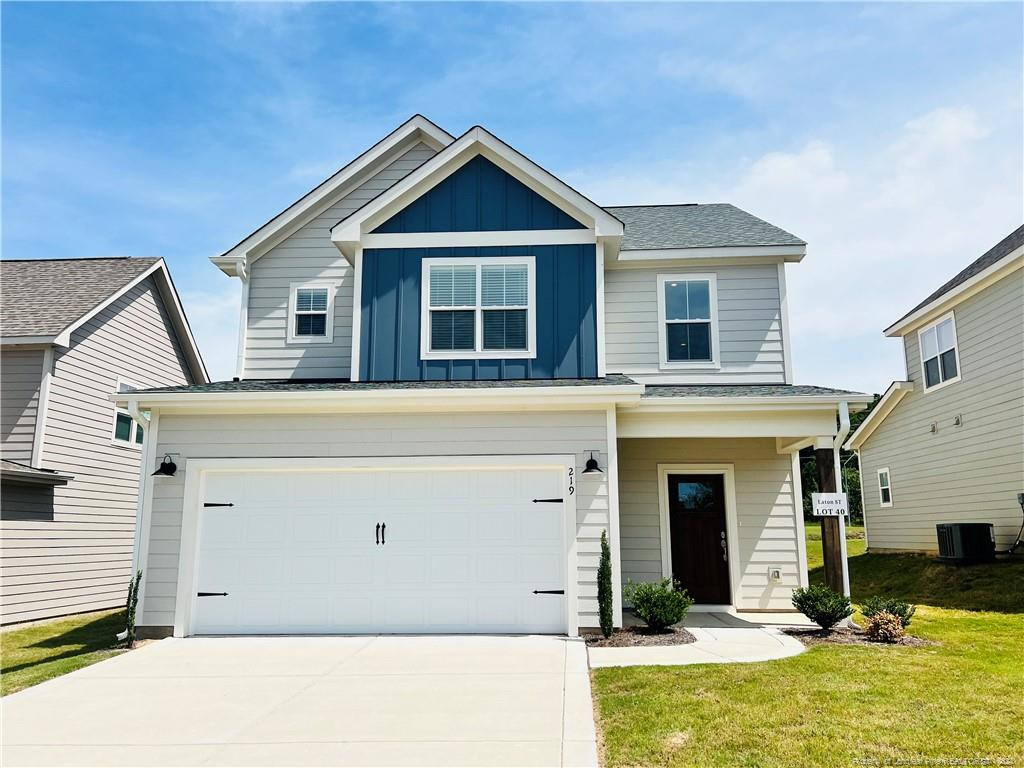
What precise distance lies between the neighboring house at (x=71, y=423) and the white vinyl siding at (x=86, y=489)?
0.06 feet

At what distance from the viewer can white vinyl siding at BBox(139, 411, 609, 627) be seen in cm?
884

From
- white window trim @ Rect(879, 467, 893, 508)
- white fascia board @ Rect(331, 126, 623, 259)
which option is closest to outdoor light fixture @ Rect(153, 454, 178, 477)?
white fascia board @ Rect(331, 126, 623, 259)

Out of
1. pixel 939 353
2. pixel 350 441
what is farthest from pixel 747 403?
pixel 939 353

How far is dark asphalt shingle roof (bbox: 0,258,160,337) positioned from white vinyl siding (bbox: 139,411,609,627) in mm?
5001

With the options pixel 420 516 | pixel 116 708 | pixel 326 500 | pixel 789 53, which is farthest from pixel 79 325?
pixel 789 53

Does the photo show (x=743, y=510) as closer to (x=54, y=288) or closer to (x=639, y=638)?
(x=639, y=638)

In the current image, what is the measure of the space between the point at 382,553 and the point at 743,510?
5.65m

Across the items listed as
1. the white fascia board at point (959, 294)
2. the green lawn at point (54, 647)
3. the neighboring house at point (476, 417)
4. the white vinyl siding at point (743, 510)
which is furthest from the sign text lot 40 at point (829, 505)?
the green lawn at point (54, 647)

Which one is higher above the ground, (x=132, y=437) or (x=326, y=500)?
(x=132, y=437)

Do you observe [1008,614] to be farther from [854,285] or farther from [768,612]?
[854,285]

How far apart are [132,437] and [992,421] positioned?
17.1 metres

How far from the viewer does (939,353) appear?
51.8ft

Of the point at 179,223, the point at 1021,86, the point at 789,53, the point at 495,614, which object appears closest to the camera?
the point at 495,614

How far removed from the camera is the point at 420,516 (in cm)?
898
